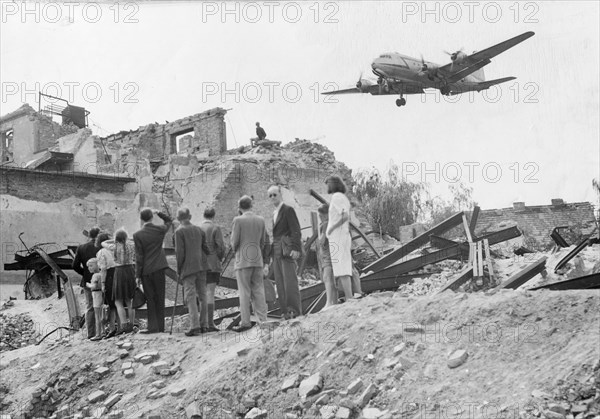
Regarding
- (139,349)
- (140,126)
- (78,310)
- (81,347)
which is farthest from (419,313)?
(140,126)

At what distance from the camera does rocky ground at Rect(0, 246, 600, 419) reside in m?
7.13

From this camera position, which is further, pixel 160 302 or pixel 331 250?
pixel 160 302

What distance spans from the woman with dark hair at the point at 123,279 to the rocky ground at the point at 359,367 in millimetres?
498

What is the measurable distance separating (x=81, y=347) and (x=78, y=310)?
4314mm

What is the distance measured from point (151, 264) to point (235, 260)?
4.01 feet

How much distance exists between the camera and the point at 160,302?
11398mm

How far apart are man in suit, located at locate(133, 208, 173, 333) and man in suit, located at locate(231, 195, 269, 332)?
3.69 feet

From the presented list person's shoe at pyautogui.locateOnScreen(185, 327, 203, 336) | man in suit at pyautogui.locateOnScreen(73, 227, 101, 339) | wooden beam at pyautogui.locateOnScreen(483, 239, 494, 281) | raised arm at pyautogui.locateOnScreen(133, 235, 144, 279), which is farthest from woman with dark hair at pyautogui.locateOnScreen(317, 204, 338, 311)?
man in suit at pyautogui.locateOnScreen(73, 227, 101, 339)

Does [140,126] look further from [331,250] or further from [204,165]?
[331,250]

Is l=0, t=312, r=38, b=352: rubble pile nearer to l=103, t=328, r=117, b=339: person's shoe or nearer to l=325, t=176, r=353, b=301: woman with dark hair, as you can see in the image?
l=103, t=328, r=117, b=339: person's shoe

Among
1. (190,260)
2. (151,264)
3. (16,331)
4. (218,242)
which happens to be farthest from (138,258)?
(16,331)

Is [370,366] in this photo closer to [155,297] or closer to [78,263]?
[155,297]

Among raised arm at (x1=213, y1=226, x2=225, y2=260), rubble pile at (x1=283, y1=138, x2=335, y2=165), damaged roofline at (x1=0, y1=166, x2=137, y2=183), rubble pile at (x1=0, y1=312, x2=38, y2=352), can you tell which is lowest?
rubble pile at (x1=0, y1=312, x2=38, y2=352)

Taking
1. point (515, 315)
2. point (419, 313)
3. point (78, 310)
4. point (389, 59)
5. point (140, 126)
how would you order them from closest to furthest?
point (515, 315) → point (419, 313) → point (78, 310) → point (389, 59) → point (140, 126)
